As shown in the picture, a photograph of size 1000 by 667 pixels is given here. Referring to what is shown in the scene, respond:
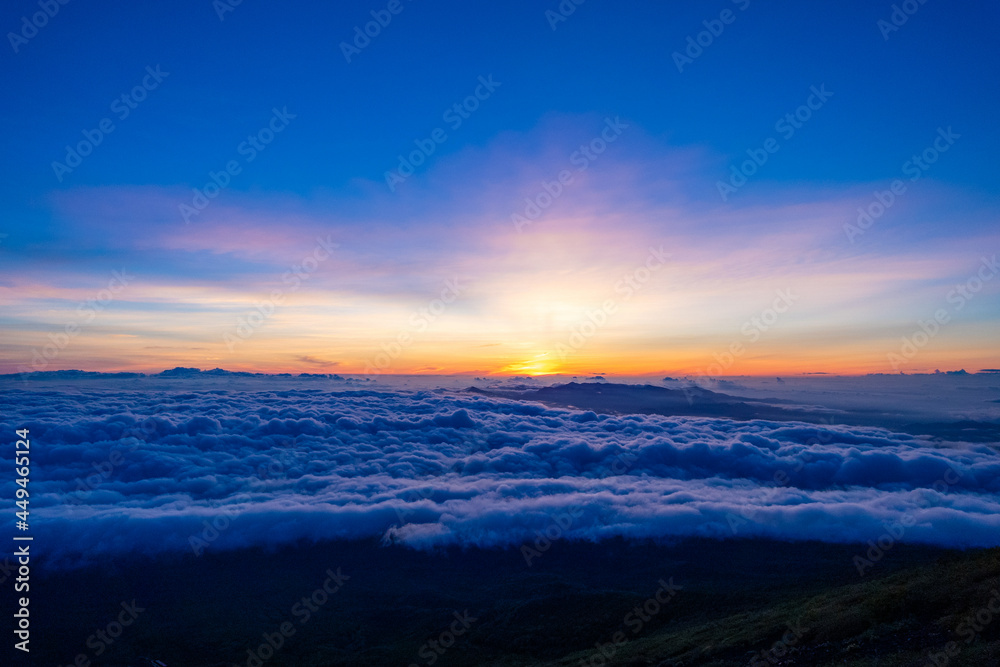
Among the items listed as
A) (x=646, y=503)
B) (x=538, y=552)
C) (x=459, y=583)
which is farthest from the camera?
(x=646, y=503)

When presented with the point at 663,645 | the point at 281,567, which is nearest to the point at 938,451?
the point at 663,645

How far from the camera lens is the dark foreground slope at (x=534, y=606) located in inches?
605

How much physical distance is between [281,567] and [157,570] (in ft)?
28.1

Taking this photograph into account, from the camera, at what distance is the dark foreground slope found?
1538 cm

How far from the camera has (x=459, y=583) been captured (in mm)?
33781

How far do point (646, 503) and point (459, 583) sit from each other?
22880 mm

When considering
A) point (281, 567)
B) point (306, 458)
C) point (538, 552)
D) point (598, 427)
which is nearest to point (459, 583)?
point (538, 552)

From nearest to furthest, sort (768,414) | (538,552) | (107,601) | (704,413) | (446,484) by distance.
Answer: (107,601), (538,552), (446,484), (768,414), (704,413)

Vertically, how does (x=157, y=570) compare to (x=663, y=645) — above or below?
below

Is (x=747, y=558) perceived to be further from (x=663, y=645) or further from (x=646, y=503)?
(x=663, y=645)

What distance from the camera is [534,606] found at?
2775 centimetres

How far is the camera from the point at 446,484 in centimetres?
5569

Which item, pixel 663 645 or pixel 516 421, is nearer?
pixel 663 645

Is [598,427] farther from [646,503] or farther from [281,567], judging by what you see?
[281,567]
